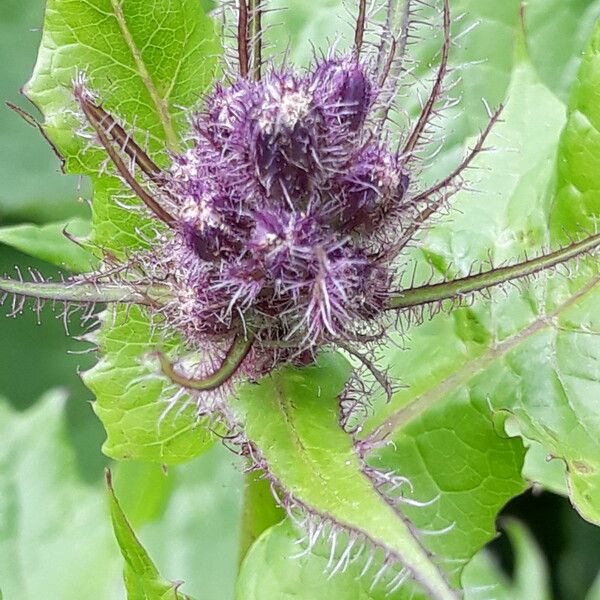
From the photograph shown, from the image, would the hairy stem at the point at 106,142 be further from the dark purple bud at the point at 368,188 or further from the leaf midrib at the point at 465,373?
the leaf midrib at the point at 465,373

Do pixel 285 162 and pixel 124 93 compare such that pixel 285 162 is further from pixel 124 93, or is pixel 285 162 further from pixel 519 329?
pixel 519 329

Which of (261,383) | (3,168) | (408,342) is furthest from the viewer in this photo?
(3,168)

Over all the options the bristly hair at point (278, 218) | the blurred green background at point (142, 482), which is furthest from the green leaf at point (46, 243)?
the bristly hair at point (278, 218)

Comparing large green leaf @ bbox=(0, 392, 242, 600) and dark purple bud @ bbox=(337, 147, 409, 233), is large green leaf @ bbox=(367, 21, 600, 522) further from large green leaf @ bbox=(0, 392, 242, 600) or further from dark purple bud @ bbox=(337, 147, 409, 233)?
large green leaf @ bbox=(0, 392, 242, 600)

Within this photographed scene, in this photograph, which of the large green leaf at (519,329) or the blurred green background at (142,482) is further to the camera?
the blurred green background at (142,482)

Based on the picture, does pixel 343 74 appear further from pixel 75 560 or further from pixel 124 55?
pixel 75 560

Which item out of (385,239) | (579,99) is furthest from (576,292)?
(385,239)
